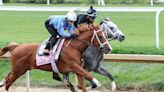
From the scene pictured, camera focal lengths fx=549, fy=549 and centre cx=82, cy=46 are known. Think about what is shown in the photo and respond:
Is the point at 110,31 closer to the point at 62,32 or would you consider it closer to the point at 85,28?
the point at 85,28

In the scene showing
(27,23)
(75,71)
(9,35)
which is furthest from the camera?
(27,23)

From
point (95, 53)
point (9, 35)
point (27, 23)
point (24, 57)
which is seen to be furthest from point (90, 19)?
point (27, 23)

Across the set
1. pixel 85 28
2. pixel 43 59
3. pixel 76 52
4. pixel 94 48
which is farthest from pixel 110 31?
pixel 43 59

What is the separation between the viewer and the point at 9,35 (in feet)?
49.6

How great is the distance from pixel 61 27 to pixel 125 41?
4.89m

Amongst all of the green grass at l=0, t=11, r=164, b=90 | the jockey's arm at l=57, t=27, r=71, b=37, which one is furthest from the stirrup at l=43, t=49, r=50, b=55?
the green grass at l=0, t=11, r=164, b=90

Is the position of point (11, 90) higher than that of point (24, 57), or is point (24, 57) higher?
point (24, 57)

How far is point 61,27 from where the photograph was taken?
8805mm

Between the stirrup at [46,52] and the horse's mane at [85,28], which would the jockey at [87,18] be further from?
the stirrup at [46,52]

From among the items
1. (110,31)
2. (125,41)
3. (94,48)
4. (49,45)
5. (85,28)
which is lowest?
(125,41)

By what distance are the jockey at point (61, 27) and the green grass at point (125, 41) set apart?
77.0 inches

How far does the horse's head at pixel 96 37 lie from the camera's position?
8555 mm

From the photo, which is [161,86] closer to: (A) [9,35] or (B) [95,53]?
(B) [95,53]

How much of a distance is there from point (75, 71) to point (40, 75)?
2.77 metres
